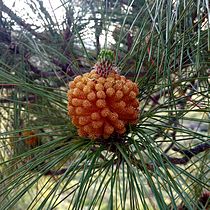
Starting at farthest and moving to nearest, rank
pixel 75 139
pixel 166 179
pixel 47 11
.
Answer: pixel 47 11
pixel 75 139
pixel 166 179

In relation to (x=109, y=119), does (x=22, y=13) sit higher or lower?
higher

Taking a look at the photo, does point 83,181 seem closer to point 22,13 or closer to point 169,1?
point 169,1

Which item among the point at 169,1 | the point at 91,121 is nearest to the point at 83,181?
the point at 91,121

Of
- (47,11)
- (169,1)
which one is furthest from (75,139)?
(47,11)

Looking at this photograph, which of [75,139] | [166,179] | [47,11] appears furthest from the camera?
[47,11]

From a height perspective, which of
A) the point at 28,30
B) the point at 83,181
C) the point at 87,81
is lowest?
the point at 83,181

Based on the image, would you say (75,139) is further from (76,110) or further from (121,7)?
(121,7)

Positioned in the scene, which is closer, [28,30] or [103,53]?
[103,53]
